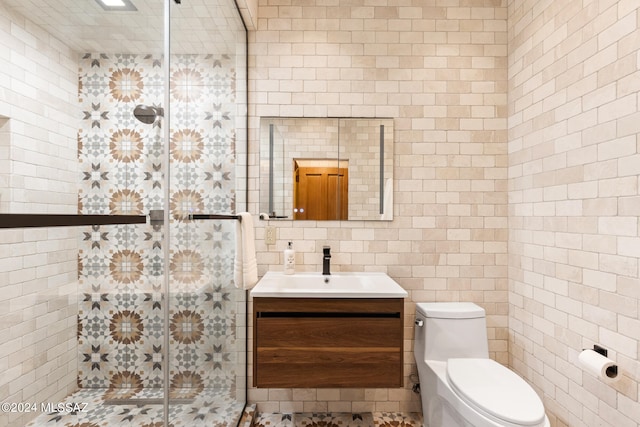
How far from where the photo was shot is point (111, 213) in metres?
0.85

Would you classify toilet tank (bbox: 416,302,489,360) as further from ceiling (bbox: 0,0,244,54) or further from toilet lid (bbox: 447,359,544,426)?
ceiling (bbox: 0,0,244,54)

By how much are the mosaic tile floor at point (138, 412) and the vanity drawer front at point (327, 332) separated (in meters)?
0.35

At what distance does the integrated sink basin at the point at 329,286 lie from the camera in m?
1.74

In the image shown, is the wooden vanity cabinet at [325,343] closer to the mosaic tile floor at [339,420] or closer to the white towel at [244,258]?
the white towel at [244,258]

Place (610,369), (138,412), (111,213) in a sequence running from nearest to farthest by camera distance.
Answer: (111,213) → (138,412) → (610,369)

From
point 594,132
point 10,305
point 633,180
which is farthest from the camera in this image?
point 594,132

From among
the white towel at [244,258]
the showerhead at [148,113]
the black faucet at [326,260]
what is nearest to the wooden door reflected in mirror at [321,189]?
the black faucet at [326,260]

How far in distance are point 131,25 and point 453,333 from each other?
82.3 inches

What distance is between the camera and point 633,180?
1.40 meters

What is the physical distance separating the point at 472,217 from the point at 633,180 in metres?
0.94

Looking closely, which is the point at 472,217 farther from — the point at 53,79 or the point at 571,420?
the point at 53,79

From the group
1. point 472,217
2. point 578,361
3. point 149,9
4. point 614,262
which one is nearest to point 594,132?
point 614,262

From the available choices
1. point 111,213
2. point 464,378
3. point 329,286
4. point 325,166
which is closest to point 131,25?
point 111,213

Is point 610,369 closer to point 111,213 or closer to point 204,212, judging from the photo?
point 204,212
